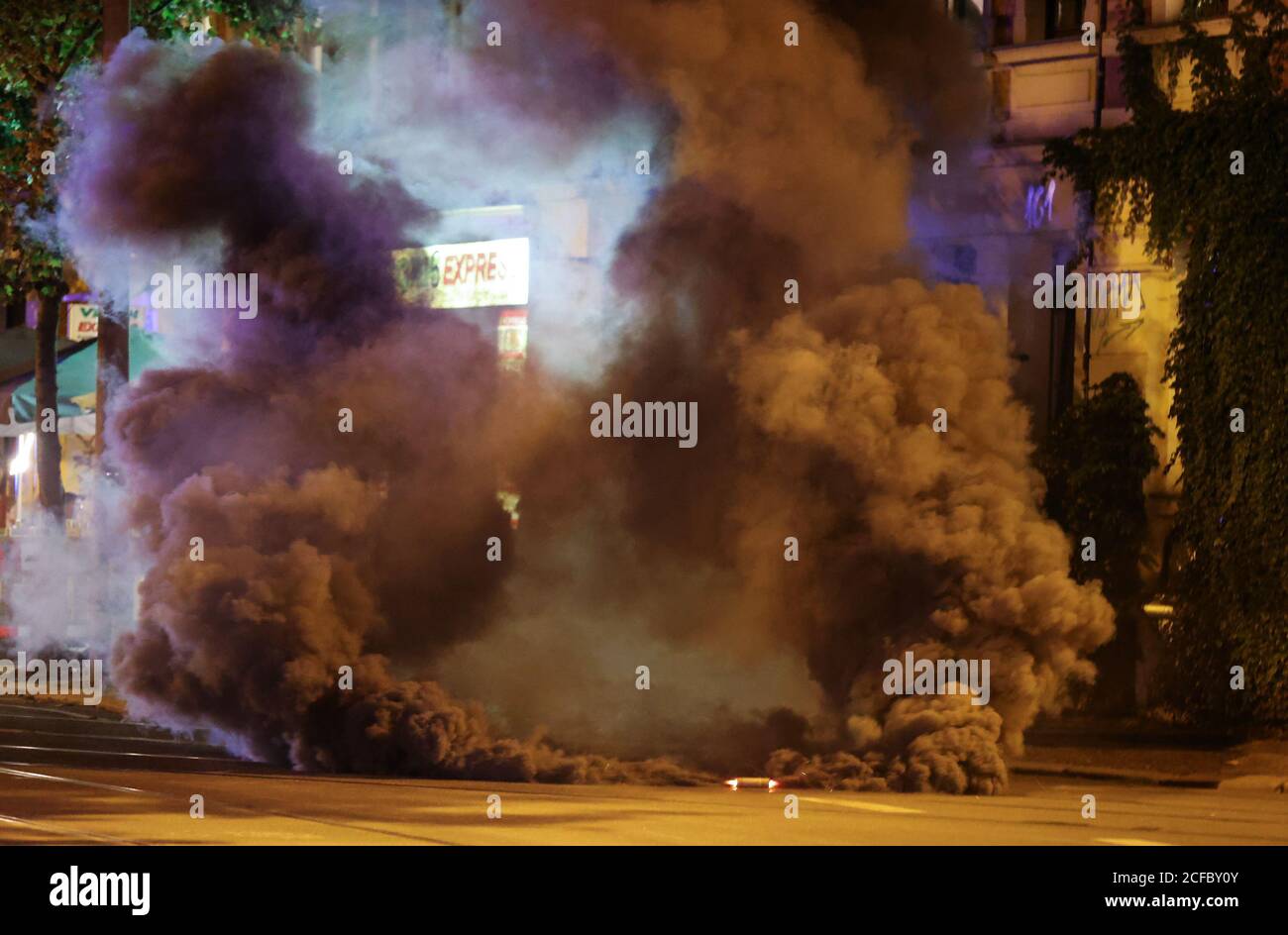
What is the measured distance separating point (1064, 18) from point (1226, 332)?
4.34 meters

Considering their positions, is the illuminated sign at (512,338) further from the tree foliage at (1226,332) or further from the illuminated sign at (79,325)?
the illuminated sign at (79,325)

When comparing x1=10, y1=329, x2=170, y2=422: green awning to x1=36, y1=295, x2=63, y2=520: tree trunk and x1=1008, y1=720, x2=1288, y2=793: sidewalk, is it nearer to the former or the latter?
x1=36, y1=295, x2=63, y2=520: tree trunk

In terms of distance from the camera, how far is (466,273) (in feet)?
54.7

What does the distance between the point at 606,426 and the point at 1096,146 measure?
528cm

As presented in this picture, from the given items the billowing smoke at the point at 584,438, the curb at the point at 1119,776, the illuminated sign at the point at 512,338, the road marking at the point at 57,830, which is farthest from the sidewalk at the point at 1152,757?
the road marking at the point at 57,830

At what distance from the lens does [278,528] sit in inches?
497

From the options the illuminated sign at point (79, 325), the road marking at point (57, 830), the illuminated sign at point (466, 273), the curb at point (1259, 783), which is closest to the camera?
the road marking at point (57, 830)

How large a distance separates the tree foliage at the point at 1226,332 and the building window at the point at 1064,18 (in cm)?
179

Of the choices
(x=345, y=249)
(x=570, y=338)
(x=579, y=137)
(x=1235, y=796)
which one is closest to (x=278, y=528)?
(x=345, y=249)

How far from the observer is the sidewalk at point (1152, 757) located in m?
12.4

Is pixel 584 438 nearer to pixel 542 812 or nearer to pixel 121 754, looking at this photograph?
pixel 121 754

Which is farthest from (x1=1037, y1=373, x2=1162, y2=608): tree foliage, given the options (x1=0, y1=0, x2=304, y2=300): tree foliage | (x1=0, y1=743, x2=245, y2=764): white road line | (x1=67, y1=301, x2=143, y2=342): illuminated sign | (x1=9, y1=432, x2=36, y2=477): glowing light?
(x1=9, y1=432, x2=36, y2=477): glowing light

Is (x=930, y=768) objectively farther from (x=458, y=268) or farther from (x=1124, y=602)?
(x=458, y=268)

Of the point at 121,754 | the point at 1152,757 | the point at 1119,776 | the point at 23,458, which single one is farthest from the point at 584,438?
the point at 23,458
